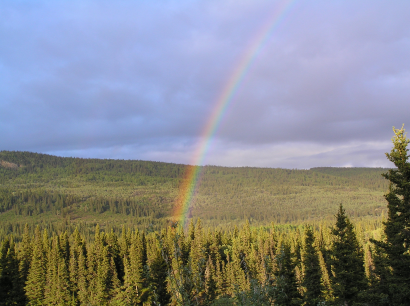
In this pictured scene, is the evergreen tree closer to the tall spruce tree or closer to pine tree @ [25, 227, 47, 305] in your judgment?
pine tree @ [25, 227, 47, 305]

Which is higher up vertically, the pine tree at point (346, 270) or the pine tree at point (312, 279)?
the pine tree at point (346, 270)

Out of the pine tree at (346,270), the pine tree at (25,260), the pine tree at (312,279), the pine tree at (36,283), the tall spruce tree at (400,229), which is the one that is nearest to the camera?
the tall spruce tree at (400,229)

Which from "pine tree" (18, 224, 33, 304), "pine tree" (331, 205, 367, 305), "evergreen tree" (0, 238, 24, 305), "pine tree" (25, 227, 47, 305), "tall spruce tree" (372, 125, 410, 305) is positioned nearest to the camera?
"tall spruce tree" (372, 125, 410, 305)

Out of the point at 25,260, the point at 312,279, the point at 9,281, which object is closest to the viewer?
the point at 312,279

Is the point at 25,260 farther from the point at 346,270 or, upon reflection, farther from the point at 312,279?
the point at 346,270

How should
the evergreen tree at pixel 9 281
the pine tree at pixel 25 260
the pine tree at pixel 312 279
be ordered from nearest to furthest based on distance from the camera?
the pine tree at pixel 312 279 → the evergreen tree at pixel 9 281 → the pine tree at pixel 25 260

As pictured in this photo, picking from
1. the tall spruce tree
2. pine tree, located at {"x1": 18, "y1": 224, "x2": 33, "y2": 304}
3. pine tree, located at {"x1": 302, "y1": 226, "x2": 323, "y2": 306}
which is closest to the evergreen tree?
pine tree, located at {"x1": 18, "y1": 224, "x2": 33, "y2": 304}

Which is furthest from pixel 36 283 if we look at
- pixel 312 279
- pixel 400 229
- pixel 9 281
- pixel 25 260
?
pixel 400 229

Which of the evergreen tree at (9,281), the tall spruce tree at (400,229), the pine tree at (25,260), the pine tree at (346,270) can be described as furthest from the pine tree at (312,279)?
the pine tree at (25,260)

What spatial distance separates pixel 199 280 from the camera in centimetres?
973

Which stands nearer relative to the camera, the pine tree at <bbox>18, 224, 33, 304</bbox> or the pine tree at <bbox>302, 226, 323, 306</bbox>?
the pine tree at <bbox>302, 226, 323, 306</bbox>

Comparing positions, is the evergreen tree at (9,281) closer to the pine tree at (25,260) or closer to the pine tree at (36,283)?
the pine tree at (36,283)

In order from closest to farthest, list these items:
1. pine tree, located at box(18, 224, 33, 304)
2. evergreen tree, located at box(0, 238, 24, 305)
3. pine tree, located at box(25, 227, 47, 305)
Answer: evergreen tree, located at box(0, 238, 24, 305) → pine tree, located at box(25, 227, 47, 305) → pine tree, located at box(18, 224, 33, 304)

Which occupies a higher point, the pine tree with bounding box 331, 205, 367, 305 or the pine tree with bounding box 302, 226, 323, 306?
the pine tree with bounding box 331, 205, 367, 305
